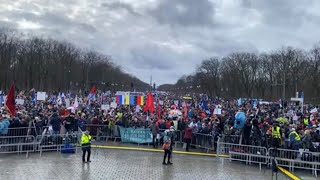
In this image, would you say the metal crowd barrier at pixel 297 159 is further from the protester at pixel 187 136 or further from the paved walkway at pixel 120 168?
the protester at pixel 187 136

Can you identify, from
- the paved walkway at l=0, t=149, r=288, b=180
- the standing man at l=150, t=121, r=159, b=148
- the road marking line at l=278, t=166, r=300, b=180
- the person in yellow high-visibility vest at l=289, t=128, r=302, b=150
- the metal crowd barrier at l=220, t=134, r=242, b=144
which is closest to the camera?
the paved walkway at l=0, t=149, r=288, b=180

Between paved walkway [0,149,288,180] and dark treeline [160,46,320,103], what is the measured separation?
6318 centimetres

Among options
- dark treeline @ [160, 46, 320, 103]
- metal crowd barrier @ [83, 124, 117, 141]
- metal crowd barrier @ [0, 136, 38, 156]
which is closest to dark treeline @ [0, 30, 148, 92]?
dark treeline @ [160, 46, 320, 103]

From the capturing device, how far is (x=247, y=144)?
2255cm

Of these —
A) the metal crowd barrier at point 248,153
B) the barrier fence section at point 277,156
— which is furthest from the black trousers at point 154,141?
the barrier fence section at point 277,156

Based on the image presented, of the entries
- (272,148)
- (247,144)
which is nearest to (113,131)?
(247,144)

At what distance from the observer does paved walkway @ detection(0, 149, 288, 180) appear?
17.8 metres

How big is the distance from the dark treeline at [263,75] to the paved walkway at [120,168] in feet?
207

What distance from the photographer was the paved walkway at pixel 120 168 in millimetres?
17750

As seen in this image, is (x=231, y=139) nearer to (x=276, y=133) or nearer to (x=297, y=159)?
(x=276, y=133)

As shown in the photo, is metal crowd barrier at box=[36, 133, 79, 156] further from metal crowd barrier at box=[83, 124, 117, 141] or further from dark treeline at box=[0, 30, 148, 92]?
dark treeline at box=[0, 30, 148, 92]

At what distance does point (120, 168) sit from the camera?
1970cm

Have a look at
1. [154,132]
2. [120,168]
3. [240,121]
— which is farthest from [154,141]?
[120,168]

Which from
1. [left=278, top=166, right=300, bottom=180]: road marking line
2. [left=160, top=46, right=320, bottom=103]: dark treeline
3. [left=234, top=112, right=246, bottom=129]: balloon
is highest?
[left=160, top=46, right=320, bottom=103]: dark treeline
